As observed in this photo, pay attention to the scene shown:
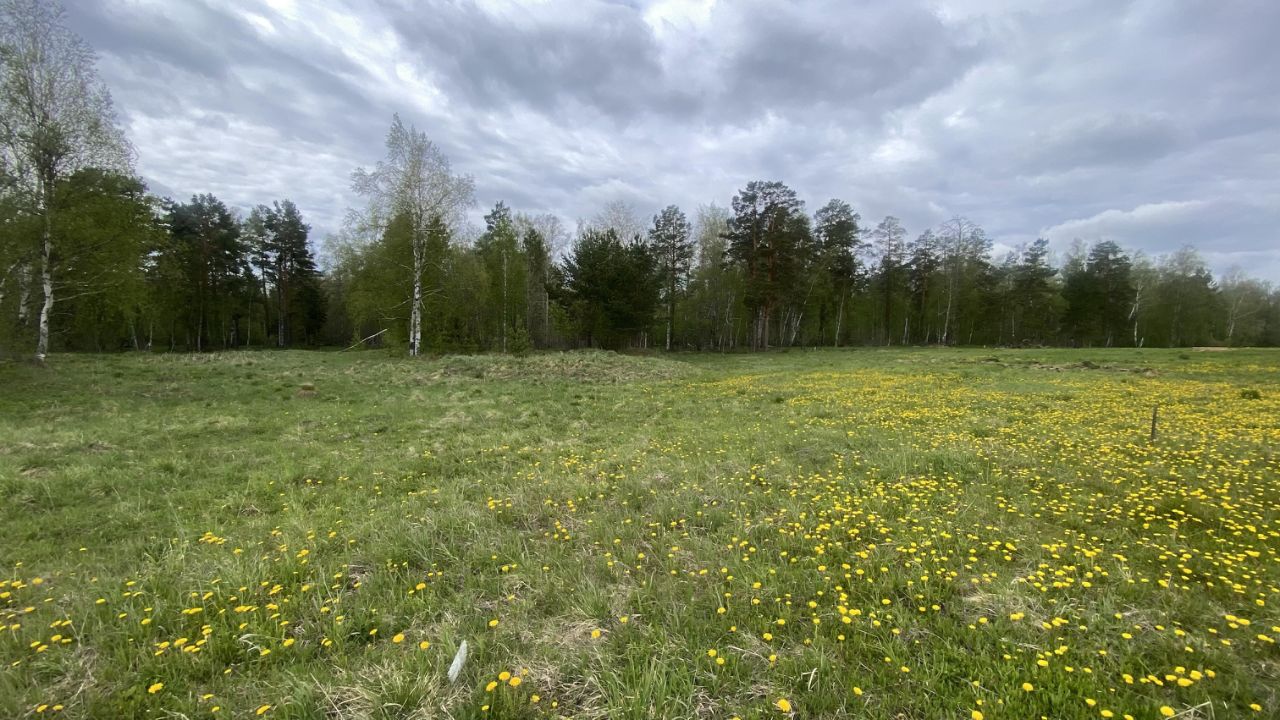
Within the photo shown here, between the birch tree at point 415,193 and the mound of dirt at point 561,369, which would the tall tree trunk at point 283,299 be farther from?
the mound of dirt at point 561,369

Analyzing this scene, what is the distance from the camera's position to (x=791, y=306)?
50688 mm

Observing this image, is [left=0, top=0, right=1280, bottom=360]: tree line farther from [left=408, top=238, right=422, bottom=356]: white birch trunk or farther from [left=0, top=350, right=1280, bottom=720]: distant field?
[left=0, top=350, right=1280, bottom=720]: distant field

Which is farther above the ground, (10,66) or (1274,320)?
(10,66)

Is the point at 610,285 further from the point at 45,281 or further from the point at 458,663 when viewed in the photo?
the point at 458,663

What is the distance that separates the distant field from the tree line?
15.4 metres

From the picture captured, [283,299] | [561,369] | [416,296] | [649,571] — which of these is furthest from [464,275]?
[649,571]

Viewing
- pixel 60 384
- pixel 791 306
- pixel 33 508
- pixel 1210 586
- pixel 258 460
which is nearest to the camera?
pixel 1210 586

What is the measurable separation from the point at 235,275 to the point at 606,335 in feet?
121

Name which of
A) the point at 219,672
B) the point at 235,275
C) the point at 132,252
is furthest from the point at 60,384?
the point at 235,275

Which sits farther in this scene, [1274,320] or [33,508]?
[1274,320]

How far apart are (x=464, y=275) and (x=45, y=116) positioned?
851 inches

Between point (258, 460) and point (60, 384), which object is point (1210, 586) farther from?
point (60, 384)

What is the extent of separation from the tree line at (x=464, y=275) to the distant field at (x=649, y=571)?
15.4 meters

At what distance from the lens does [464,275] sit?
38062 millimetres
